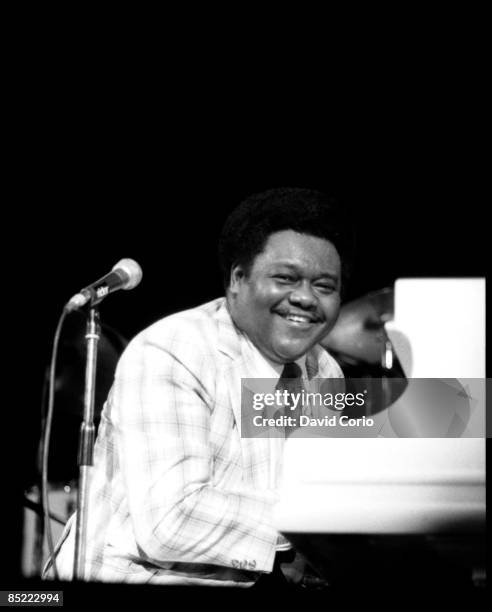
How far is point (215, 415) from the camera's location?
1905 mm

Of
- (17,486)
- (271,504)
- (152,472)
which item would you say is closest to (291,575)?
(271,504)

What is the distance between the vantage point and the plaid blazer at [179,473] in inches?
67.9

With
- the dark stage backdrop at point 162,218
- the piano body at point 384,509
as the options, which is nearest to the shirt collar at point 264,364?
the piano body at point 384,509

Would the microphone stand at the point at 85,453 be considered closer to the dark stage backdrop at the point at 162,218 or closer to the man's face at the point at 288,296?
the man's face at the point at 288,296

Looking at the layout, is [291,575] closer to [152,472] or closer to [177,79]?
[152,472]

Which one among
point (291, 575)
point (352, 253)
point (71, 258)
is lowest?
point (291, 575)

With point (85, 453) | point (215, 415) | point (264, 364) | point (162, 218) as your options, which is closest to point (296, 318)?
point (264, 364)

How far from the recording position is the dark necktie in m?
2.08

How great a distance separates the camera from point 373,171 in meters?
3.15

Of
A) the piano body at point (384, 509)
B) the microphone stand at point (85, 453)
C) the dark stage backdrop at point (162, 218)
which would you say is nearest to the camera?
the piano body at point (384, 509)

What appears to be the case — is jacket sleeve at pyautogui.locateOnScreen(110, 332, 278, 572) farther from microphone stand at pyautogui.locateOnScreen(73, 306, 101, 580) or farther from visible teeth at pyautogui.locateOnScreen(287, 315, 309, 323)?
visible teeth at pyautogui.locateOnScreen(287, 315, 309, 323)

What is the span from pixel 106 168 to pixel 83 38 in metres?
0.51

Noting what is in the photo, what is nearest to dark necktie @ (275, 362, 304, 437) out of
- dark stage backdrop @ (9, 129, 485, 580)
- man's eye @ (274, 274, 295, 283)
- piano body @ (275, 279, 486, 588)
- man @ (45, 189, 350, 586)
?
man @ (45, 189, 350, 586)

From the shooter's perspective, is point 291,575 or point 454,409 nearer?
point 291,575
